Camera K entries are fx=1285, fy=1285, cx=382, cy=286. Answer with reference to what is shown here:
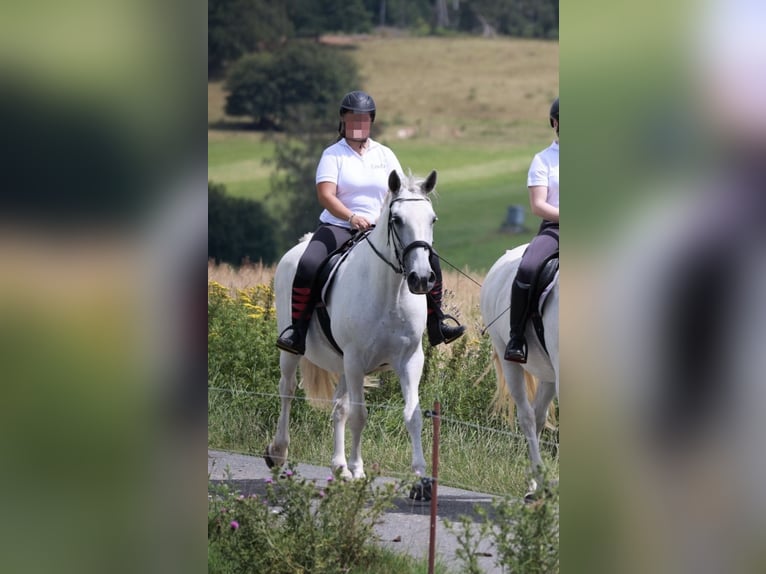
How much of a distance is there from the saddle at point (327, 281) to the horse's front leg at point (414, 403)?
1.58 feet

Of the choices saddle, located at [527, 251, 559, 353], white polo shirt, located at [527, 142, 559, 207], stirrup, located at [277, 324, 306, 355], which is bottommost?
stirrup, located at [277, 324, 306, 355]

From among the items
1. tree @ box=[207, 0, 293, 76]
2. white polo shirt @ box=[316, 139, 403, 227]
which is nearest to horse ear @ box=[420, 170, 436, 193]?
white polo shirt @ box=[316, 139, 403, 227]

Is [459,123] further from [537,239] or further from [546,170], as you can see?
[546,170]

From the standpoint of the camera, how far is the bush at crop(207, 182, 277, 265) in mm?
18516

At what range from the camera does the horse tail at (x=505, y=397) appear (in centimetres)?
552

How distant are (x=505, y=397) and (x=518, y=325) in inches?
13.9

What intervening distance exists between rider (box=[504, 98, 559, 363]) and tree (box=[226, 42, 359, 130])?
1586cm

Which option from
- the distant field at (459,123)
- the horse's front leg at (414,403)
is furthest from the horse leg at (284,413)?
the distant field at (459,123)

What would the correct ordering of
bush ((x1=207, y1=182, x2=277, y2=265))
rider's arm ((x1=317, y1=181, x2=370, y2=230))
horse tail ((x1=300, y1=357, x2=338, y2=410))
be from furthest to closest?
bush ((x1=207, y1=182, x2=277, y2=265))
horse tail ((x1=300, y1=357, x2=338, y2=410))
rider's arm ((x1=317, y1=181, x2=370, y2=230))

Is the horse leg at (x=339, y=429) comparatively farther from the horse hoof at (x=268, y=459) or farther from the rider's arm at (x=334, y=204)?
the rider's arm at (x=334, y=204)

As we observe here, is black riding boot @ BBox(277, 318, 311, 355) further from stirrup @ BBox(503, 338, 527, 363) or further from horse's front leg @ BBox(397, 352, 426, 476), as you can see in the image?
stirrup @ BBox(503, 338, 527, 363)
